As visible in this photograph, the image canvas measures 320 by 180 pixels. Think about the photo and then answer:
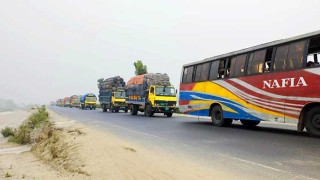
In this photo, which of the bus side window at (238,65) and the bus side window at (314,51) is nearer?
the bus side window at (314,51)

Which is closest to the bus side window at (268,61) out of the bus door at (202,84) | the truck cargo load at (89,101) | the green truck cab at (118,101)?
the bus door at (202,84)

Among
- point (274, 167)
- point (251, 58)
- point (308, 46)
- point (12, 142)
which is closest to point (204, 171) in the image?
point (274, 167)

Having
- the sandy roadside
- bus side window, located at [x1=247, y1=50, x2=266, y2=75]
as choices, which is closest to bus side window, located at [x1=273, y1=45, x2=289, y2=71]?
bus side window, located at [x1=247, y1=50, x2=266, y2=75]

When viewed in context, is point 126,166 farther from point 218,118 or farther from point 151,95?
point 151,95

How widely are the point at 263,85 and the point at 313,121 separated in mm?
2712

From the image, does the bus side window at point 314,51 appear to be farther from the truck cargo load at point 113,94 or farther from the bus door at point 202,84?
the truck cargo load at point 113,94

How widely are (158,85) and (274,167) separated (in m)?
20.9

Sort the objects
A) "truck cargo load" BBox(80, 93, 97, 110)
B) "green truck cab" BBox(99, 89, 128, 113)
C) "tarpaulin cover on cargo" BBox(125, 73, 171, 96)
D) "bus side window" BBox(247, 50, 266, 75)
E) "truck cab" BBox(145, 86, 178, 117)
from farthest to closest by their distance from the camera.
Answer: "truck cargo load" BBox(80, 93, 97, 110) < "green truck cab" BBox(99, 89, 128, 113) < "tarpaulin cover on cargo" BBox(125, 73, 171, 96) < "truck cab" BBox(145, 86, 178, 117) < "bus side window" BBox(247, 50, 266, 75)

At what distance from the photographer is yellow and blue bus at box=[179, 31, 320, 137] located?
1084 centimetres

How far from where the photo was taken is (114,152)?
803 cm

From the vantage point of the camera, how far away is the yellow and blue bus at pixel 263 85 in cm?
1084

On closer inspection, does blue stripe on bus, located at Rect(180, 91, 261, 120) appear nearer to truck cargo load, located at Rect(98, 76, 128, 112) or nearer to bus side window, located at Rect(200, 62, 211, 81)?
bus side window, located at Rect(200, 62, 211, 81)

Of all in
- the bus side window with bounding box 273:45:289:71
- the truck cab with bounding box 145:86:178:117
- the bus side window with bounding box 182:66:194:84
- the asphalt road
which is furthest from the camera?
the truck cab with bounding box 145:86:178:117

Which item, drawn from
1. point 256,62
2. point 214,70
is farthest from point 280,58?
point 214,70
